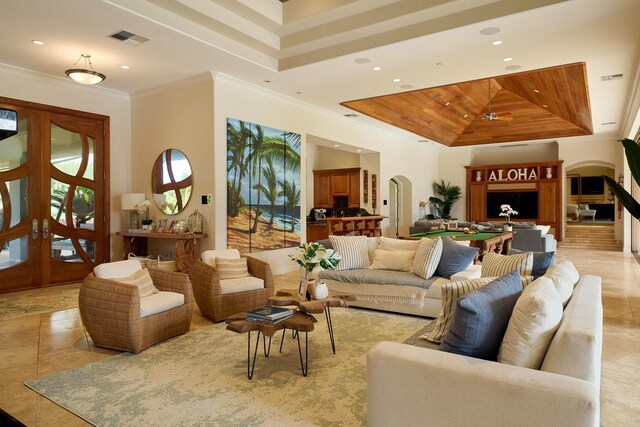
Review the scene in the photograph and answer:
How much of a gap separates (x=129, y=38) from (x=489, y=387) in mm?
5172

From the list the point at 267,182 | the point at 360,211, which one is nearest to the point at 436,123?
the point at 360,211

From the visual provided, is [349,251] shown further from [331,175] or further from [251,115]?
[331,175]

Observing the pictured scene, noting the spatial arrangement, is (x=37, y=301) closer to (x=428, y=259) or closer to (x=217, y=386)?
(x=217, y=386)

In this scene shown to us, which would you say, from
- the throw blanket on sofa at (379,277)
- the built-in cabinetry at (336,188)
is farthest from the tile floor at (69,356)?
the built-in cabinetry at (336,188)

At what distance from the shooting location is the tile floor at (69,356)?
2.63 m

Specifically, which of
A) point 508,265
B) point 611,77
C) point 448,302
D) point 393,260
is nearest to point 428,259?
point 393,260

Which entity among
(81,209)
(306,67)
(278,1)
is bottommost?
(81,209)

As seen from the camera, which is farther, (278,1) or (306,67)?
(306,67)

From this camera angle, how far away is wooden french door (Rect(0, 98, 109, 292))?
6.11 m

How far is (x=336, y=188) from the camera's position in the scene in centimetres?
1234

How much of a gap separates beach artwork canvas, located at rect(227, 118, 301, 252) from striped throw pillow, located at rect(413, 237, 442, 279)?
10.0 feet

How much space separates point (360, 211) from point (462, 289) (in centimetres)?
828

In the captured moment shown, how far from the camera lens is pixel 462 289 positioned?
2.80 m

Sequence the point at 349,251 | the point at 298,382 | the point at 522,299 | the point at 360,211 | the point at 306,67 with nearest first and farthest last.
A: the point at 522,299, the point at 298,382, the point at 349,251, the point at 306,67, the point at 360,211
